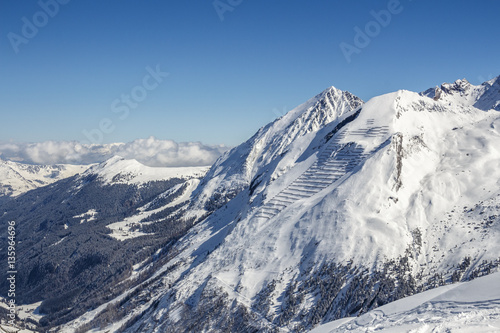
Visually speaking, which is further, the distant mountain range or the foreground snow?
the distant mountain range

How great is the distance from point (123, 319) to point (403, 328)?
146628mm

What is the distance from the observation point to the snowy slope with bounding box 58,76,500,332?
95125 millimetres

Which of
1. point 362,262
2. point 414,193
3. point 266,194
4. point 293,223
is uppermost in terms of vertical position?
point 266,194

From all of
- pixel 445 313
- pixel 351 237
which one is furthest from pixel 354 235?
pixel 445 313

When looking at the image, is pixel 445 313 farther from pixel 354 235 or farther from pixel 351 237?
pixel 354 235

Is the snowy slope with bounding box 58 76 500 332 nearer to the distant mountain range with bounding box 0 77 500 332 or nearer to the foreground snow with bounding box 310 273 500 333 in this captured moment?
the distant mountain range with bounding box 0 77 500 332

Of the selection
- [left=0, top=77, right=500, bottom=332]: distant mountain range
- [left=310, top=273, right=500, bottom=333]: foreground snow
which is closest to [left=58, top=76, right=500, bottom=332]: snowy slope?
[left=0, top=77, right=500, bottom=332]: distant mountain range

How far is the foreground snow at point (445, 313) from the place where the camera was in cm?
3619

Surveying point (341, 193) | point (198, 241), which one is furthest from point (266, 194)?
point (198, 241)

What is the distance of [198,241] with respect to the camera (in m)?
193

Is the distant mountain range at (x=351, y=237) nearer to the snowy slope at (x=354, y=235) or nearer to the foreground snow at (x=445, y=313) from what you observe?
the snowy slope at (x=354, y=235)

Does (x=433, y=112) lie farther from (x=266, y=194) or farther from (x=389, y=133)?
(x=266, y=194)

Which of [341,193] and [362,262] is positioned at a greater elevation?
[341,193]

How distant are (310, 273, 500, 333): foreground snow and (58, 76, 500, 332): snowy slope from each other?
45.2 metres
